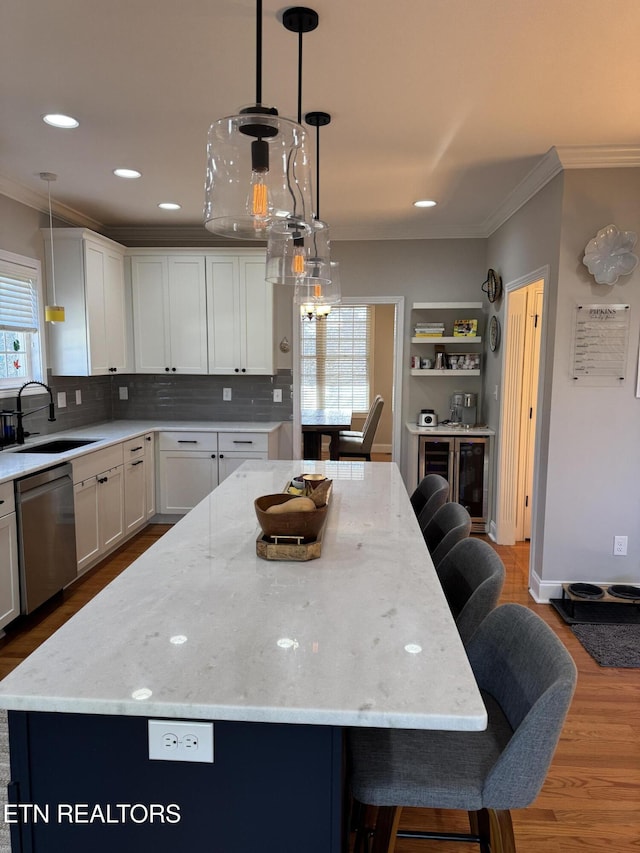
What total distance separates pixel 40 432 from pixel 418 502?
2871 mm

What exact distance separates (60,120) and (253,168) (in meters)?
1.96

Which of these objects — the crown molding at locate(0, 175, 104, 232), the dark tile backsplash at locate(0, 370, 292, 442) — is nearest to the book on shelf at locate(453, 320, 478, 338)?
the dark tile backsplash at locate(0, 370, 292, 442)

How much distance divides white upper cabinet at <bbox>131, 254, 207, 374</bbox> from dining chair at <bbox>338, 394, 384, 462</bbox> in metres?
2.11

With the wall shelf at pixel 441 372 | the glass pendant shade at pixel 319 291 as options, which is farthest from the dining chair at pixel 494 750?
the wall shelf at pixel 441 372

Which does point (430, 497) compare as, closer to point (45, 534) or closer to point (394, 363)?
point (45, 534)

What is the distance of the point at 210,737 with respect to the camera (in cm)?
109

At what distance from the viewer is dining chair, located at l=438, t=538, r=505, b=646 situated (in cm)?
163

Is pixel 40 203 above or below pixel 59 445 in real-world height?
above

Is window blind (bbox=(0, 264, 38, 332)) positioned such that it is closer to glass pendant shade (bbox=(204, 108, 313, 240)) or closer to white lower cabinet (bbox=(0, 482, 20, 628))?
white lower cabinet (bbox=(0, 482, 20, 628))

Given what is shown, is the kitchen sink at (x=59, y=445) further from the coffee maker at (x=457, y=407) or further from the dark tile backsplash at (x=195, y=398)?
the coffee maker at (x=457, y=407)

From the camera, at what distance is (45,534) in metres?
3.30

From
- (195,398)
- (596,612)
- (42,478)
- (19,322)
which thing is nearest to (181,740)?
(42,478)

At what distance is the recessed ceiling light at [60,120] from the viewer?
2.78 meters

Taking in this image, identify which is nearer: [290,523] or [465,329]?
[290,523]
